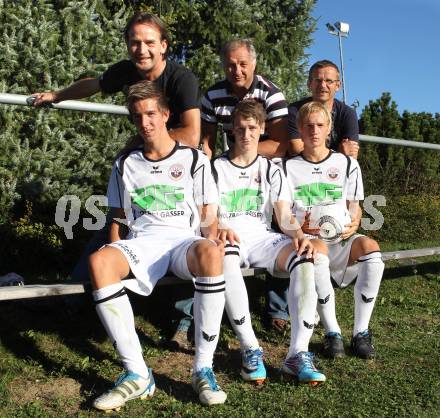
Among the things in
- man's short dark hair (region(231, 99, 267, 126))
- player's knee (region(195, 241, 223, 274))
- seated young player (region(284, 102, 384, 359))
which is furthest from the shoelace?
man's short dark hair (region(231, 99, 267, 126))

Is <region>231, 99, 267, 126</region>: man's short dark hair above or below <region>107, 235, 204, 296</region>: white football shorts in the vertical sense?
above

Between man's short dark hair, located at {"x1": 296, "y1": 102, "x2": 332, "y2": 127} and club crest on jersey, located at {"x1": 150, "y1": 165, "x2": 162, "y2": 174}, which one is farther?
man's short dark hair, located at {"x1": 296, "y1": 102, "x2": 332, "y2": 127}

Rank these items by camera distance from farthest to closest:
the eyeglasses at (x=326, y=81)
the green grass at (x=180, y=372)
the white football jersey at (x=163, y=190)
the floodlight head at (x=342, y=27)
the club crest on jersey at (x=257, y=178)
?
the floodlight head at (x=342, y=27) < the eyeglasses at (x=326, y=81) < the club crest on jersey at (x=257, y=178) < the white football jersey at (x=163, y=190) < the green grass at (x=180, y=372)

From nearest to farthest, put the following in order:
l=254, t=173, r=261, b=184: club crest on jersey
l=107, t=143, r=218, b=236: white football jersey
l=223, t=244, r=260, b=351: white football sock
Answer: l=223, t=244, r=260, b=351: white football sock
l=107, t=143, r=218, b=236: white football jersey
l=254, t=173, r=261, b=184: club crest on jersey

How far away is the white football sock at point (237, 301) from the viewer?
3393mm

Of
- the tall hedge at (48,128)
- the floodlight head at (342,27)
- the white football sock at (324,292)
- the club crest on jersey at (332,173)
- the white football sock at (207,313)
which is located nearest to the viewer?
the white football sock at (207,313)

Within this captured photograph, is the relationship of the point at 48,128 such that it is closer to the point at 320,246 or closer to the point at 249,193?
the point at 249,193

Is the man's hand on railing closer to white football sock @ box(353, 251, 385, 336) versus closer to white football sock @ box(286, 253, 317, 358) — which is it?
white football sock @ box(286, 253, 317, 358)

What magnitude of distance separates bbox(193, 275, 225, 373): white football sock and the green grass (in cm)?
22

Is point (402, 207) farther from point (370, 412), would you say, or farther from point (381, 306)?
point (370, 412)

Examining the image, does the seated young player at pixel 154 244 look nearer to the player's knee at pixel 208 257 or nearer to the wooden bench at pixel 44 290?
the player's knee at pixel 208 257

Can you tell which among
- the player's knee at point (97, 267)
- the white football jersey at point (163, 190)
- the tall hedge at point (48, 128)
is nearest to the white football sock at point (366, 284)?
the white football jersey at point (163, 190)

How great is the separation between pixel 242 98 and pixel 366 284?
1.42 m

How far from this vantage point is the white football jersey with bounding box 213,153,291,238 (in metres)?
3.87
